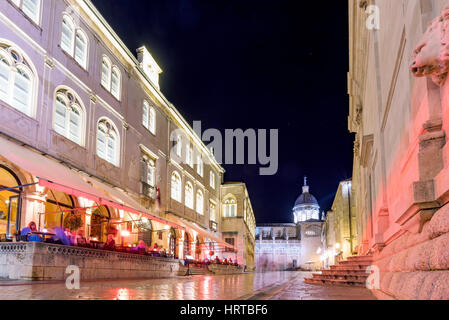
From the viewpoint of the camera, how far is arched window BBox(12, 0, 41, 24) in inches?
587

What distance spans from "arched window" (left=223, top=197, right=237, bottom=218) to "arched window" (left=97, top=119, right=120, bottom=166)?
92.7ft

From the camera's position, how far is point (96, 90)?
1925cm

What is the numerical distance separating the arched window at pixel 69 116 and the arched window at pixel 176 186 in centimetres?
1259

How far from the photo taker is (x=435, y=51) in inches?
137

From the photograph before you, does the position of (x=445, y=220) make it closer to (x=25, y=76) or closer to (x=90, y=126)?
(x=25, y=76)

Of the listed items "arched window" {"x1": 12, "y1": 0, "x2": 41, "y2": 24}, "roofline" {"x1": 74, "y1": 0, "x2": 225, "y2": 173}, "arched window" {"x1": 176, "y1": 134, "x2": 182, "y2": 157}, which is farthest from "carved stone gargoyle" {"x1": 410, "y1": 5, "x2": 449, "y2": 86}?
"arched window" {"x1": 176, "y1": 134, "x2": 182, "y2": 157}

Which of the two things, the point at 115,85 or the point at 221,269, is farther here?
the point at 221,269

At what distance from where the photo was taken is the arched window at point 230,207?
48188 mm

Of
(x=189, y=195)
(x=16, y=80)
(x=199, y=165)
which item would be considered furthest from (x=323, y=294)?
(x=199, y=165)

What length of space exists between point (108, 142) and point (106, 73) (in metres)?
3.46

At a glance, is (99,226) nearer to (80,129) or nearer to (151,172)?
(80,129)

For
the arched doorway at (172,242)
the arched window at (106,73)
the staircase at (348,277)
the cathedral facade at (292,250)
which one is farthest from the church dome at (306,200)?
the staircase at (348,277)

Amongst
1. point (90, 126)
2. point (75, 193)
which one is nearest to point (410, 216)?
point (75, 193)

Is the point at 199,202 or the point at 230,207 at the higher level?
the point at 230,207
